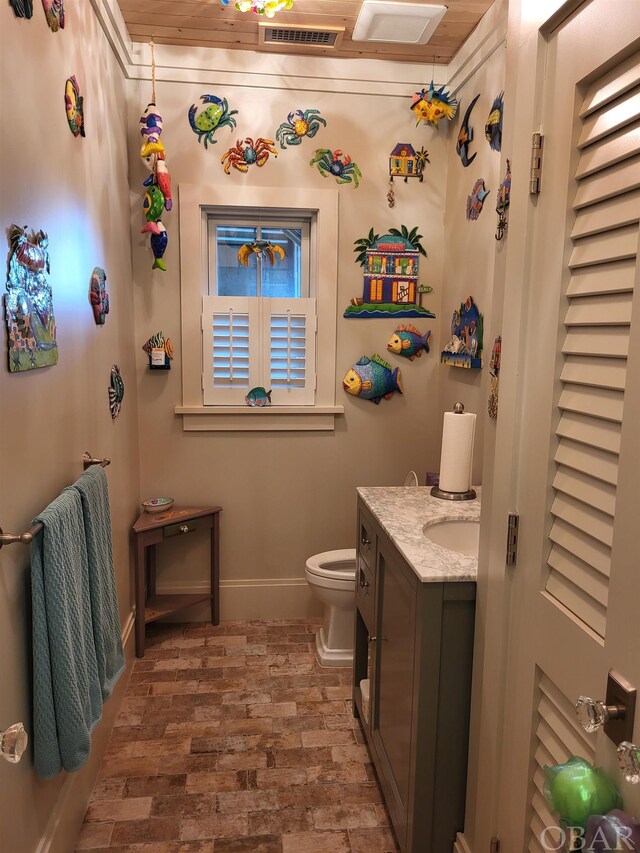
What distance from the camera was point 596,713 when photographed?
905 millimetres

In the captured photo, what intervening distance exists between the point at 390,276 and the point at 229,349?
93cm

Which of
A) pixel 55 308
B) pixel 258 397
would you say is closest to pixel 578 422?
pixel 55 308

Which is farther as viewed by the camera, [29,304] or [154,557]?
[154,557]

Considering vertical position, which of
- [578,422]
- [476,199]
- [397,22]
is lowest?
[578,422]

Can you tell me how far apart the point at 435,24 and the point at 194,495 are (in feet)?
8.03

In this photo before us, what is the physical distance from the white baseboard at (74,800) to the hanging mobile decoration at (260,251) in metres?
2.13

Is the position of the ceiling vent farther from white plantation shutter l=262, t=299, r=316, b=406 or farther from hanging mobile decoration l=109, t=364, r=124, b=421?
hanging mobile decoration l=109, t=364, r=124, b=421

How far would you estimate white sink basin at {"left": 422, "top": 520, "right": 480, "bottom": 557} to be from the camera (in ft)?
6.60

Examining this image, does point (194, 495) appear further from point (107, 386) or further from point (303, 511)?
point (107, 386)

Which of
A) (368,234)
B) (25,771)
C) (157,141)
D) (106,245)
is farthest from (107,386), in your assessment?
(368,234)

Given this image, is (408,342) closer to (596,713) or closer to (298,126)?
(298,126)

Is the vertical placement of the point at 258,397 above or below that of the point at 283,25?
below

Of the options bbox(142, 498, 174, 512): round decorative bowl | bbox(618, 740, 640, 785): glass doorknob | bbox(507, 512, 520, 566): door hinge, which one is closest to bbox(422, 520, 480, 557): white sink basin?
bbox(507, 512, 520, 566): door hinge

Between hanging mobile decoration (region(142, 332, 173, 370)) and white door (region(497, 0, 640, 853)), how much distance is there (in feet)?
7.09
